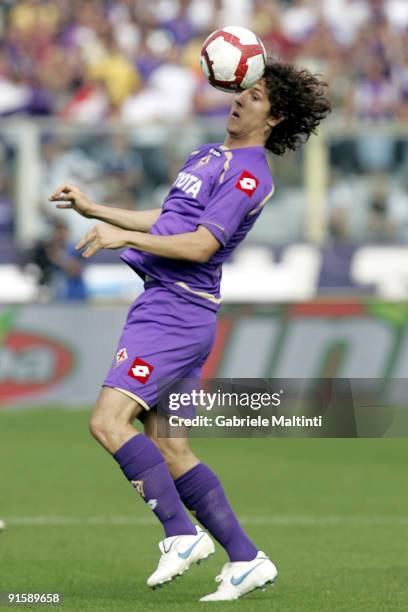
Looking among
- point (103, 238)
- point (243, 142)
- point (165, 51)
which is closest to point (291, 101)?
point (243, 142)

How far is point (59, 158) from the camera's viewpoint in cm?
1734

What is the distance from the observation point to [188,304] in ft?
21.0

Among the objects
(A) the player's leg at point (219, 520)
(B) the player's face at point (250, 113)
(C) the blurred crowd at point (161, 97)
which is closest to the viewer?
(A) the player's leg at point (219, 520)

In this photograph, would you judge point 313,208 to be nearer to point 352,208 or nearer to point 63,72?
point 352,208

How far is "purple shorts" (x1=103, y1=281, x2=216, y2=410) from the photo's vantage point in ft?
20.2

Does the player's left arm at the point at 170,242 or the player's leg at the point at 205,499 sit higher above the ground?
the player's left arm at the point at 170,242

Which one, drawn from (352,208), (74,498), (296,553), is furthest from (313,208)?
(296,553)

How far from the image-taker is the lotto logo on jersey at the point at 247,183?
20.5 ft

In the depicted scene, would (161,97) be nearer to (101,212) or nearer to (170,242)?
(101,212)

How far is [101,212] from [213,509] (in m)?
1.44

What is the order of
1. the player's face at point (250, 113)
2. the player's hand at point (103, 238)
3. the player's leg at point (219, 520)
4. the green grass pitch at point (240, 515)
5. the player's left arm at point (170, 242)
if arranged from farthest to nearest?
the green grass pitch at point (240, 515) → the player's face at point (250, 113) → the player's leg at point (219, 520) → the player's left arm at point (170, 242) → the player's hand at point (103, 238)

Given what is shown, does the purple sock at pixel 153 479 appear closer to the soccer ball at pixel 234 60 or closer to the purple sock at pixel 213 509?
the purple sock at pixel 213 509

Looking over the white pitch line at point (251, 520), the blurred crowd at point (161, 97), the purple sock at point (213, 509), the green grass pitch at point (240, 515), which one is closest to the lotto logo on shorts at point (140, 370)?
the purple sock at point (213, 509)

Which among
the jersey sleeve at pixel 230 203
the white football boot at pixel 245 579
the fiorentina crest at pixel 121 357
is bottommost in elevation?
the white football boot at pixel 245 579
